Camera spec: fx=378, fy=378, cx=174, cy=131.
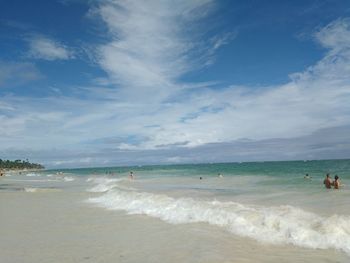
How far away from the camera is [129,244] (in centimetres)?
1022

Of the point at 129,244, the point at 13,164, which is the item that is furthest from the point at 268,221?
the point at 13,164

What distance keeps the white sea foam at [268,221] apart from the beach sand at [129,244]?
0.51 meters

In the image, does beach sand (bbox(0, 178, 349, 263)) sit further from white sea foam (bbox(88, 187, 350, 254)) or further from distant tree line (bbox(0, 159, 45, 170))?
distant tree line (bbox(0, 159, 45, 170))

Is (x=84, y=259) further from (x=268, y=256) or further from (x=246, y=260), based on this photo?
(x=268, y=256)

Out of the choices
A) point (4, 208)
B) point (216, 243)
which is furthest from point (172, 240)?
point (4, 208)

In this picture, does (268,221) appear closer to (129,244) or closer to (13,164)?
(129,244)

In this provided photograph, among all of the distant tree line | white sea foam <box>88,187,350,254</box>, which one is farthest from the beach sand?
the distant tree line

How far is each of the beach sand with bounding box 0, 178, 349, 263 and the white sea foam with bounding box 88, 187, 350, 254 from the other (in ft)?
1.67

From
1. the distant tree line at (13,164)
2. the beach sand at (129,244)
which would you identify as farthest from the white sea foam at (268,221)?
the distant tree line at (13,164)

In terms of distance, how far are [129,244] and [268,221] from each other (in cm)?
441

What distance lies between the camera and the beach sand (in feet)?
28.6

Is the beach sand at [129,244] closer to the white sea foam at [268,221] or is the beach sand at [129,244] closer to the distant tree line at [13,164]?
the white sea foam at [268,221]

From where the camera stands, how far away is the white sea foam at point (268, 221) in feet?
32.5

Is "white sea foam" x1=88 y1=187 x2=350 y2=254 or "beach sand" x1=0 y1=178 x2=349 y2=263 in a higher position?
"white sea foam" x1=88 y1=187 x2=350 y2=254
